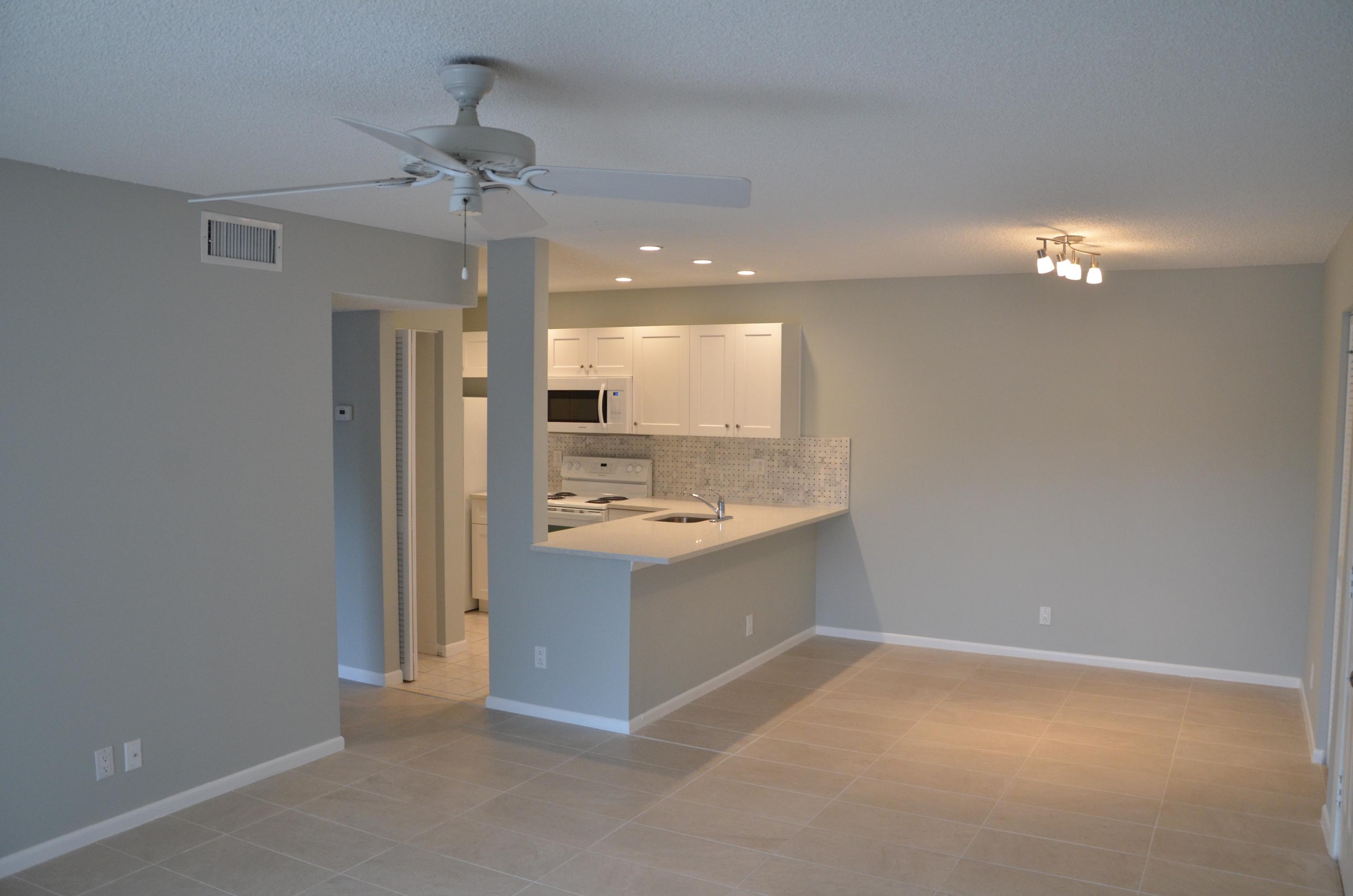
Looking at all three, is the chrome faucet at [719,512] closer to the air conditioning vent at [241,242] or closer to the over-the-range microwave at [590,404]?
the over-the-range microwave at [590,404]

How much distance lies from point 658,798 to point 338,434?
2882mm

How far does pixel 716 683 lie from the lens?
5.39m

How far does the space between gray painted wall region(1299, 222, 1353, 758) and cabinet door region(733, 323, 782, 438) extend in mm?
2860

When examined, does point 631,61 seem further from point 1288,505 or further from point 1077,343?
point 1288,505

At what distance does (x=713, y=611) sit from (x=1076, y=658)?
2.29 meters

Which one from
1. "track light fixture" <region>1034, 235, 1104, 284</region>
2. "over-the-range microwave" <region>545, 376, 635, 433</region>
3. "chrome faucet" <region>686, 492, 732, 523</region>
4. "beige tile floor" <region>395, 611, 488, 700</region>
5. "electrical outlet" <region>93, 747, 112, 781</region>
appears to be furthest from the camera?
"over-the-range microwave" <region>545, 376, 635, 433</region>

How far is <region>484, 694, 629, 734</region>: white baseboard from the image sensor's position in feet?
15.3

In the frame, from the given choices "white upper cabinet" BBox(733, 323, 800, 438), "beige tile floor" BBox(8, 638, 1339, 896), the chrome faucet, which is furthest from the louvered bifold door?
"white upper cabinet" BBox(733, 323, 800, 438)

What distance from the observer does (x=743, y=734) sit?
4.66 meters

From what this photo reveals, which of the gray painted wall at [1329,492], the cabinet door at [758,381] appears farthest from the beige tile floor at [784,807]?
the cabinet door at [758,381]

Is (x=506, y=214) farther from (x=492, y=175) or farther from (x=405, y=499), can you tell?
(x=405, y=499)

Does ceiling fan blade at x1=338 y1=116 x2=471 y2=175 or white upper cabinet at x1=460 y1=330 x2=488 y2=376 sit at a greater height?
ceiling fan blade at x1=338 y1=116 x2=471 y2=175

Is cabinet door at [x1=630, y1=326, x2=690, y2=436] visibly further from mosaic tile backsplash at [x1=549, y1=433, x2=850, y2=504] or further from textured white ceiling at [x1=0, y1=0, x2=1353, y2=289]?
textured white ceiling at [x1=0, y1=0, x2=1353, y2=289]

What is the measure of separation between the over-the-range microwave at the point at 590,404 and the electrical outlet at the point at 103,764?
3533 millimetres
